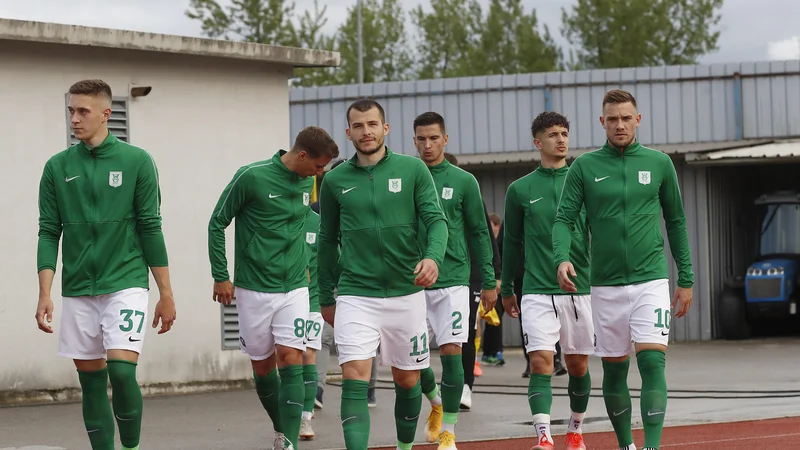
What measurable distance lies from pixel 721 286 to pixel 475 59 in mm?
42036

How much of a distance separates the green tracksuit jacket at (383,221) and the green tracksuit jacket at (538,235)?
76.9 inches

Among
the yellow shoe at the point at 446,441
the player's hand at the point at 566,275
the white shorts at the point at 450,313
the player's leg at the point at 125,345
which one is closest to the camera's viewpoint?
the player's leg at the point at 125,345

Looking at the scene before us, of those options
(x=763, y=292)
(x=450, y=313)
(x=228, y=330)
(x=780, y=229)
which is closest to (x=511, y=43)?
(x=780, y=229)

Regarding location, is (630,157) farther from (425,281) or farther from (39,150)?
(39,150)

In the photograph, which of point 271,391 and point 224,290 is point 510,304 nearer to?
point 271,391

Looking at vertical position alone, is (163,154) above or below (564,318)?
above

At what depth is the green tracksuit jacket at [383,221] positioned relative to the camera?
901 centimetres

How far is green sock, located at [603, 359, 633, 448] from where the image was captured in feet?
32.2

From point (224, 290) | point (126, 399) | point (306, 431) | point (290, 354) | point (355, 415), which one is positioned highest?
point (224, 290)

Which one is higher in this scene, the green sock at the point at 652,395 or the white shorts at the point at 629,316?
the white shorts at the point at 629,316

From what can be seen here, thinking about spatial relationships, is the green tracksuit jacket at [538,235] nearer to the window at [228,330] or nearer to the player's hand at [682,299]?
the player's hand at [682,299]

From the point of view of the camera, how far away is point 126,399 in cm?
882

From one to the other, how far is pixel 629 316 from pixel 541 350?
128cm

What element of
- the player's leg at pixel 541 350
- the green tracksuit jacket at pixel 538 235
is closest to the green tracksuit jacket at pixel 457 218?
the green tracksuit jacket at pixel 538 235
